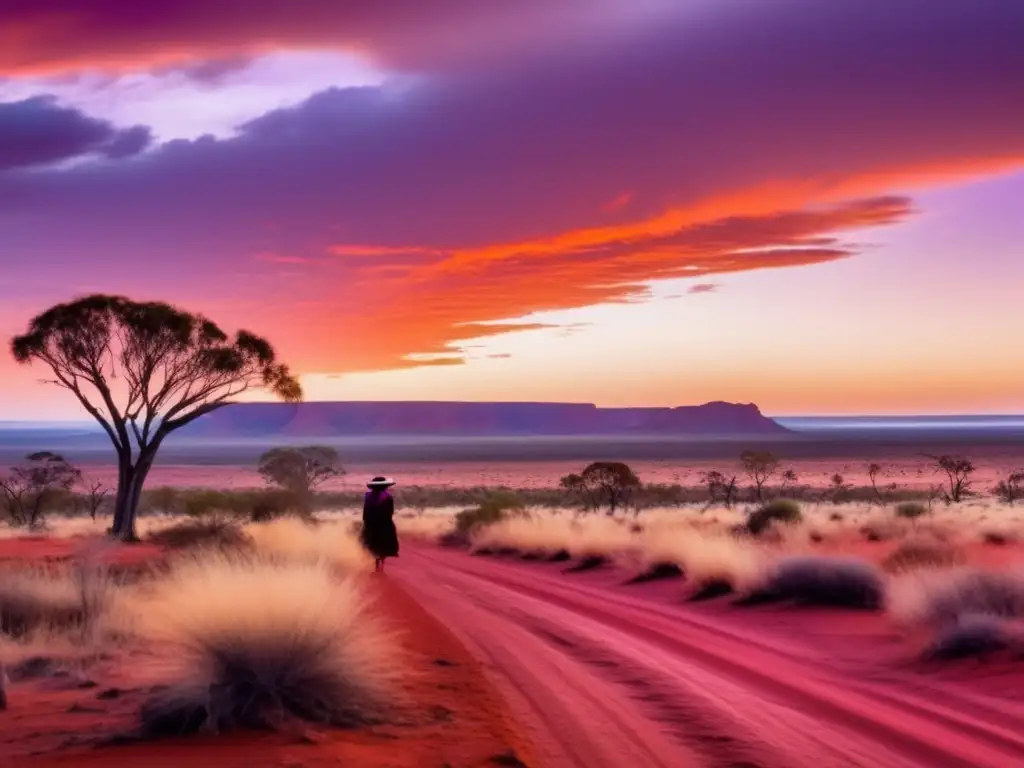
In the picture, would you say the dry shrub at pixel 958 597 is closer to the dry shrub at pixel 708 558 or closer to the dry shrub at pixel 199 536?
the dry shrub at pixel 708 558

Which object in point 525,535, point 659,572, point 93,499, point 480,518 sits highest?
point 659,572

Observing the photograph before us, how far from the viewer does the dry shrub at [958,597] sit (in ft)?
42.8

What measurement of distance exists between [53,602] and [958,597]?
38.4 feet

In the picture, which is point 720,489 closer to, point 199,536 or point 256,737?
point 199,536

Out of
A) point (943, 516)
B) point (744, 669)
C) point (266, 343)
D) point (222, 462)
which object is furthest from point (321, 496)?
point (222, 462)

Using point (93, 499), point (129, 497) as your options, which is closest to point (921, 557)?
point (129, 497)

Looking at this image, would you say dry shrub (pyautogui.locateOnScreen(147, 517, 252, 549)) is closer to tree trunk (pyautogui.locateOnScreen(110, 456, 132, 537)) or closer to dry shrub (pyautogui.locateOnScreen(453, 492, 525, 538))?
tree trunk (pyautogui.locateOnScreen(110, 456, 132, 537))

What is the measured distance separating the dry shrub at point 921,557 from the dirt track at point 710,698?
459cm

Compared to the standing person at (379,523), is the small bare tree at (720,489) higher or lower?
lower

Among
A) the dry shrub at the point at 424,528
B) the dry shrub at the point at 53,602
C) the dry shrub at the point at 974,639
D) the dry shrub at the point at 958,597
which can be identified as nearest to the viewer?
the dry shrub at the point at 974,639

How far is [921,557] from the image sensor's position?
1964 cm

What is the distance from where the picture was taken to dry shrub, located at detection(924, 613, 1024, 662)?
11.5 metres

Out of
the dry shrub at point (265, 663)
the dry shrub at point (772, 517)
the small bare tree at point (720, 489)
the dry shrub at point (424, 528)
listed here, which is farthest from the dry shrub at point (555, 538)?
the small bare tree at point (720, 489)

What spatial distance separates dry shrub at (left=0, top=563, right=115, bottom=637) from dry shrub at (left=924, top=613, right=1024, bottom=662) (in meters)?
10.1
